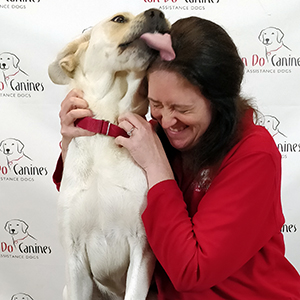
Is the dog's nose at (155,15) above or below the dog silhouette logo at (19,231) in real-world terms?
above

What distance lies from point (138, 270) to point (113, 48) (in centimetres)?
71

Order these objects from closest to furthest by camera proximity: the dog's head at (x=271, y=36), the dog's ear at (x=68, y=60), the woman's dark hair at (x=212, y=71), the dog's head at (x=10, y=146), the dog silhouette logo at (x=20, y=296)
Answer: the woman's dark hair at (x=212, y=71)
the dog's ear at (x=68, y=60)
the dog's head at (x=271, y=36)
the dog's head at (x=10, y=146)
the dog silhouette logo at (x=20, y=296)

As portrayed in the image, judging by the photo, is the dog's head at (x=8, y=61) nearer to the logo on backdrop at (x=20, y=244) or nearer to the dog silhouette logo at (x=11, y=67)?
the dog silhouette logo at (x=11, y=67)

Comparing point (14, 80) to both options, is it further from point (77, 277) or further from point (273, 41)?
point (273, 41)

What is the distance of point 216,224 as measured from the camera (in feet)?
3.28

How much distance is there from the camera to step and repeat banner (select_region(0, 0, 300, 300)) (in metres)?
1.96

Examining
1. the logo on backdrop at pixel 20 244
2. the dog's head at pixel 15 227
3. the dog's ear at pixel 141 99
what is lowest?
the logo on backdrop at pixel 20 244

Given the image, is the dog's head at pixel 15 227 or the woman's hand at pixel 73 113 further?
the dog's head at pixel 15 227

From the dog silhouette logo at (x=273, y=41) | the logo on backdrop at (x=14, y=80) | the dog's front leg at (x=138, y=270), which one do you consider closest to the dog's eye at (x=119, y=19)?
the dog's front leg at (x=138, y=270)

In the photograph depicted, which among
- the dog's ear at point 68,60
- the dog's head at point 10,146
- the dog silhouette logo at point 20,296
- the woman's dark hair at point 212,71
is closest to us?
the woman's dark hair at point 212,71

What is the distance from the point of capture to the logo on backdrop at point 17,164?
2.09 meters

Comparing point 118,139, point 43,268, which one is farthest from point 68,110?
point 43,268

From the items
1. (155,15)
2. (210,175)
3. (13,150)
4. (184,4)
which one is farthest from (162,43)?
(13,150)

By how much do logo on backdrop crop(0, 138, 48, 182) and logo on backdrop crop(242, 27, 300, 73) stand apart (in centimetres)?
135
